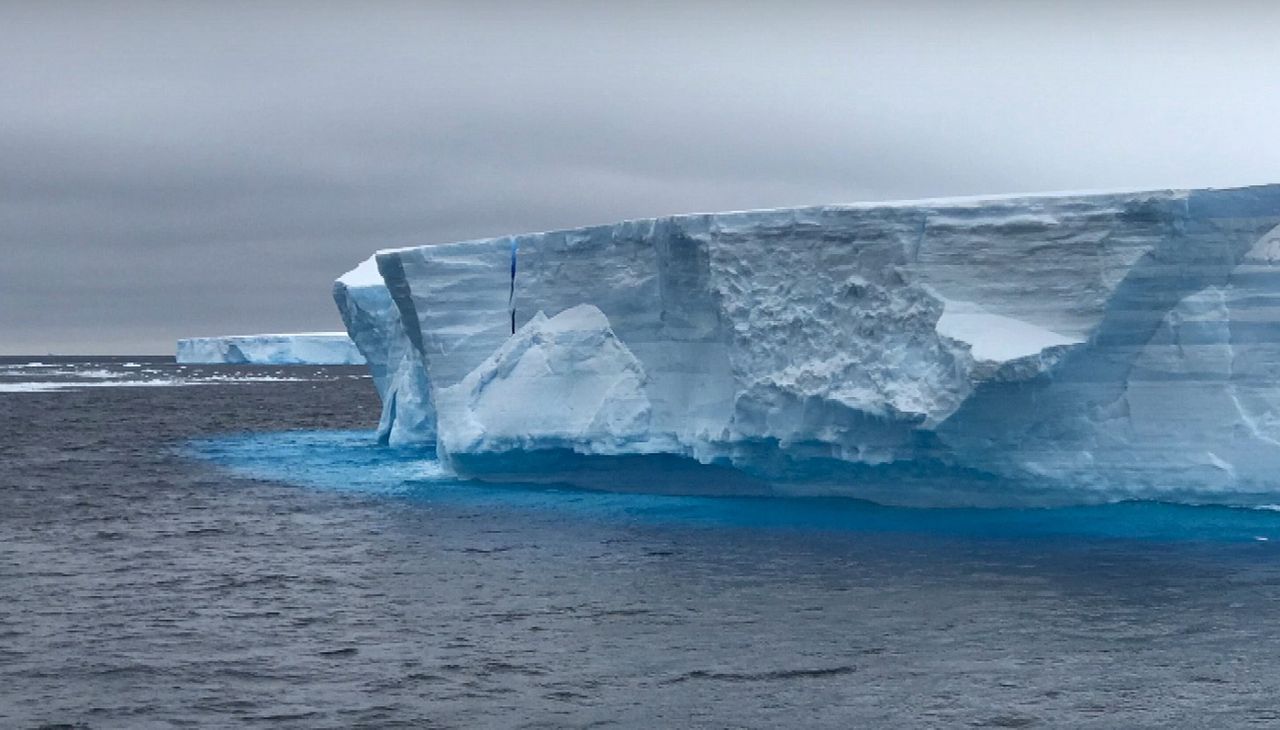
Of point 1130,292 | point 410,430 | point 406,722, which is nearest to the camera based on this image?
point 406,722

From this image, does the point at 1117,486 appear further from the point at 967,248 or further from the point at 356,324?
the point at 356,324

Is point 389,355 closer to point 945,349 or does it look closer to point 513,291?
point 513,291

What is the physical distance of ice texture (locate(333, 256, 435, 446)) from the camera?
23672mm

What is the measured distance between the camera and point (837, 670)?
972cm

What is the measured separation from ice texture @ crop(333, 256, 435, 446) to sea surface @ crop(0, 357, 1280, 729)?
3973mm

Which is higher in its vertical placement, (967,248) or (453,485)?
(967,248)

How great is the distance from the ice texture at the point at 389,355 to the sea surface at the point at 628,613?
3973 mm

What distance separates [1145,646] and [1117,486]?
5332 mm

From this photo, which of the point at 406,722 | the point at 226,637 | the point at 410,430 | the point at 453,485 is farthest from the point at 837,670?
the point at 410,430

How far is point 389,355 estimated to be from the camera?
993 inches

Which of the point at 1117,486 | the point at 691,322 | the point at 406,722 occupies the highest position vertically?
the point at 691,322

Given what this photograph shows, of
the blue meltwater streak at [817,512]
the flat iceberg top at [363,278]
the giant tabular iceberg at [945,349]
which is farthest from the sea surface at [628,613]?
the flat iceberg top at [363,278]

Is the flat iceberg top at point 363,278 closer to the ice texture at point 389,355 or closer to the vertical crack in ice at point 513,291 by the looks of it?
the ice texture at point 389,355

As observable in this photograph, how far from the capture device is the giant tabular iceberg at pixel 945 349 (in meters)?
14.8
